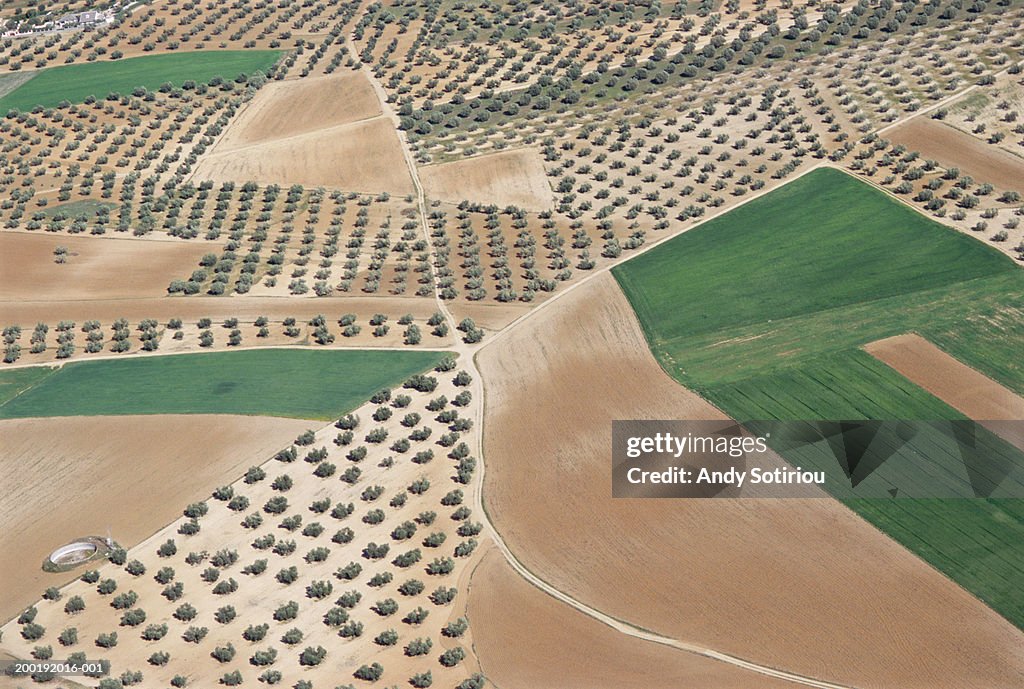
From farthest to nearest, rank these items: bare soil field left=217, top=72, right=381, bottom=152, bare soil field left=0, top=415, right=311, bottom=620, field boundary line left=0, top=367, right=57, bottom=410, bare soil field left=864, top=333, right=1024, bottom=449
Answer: bare soil field left=217, top=72, right=381, bottom=152 < field boundary line left=0, top=367, right=57, bottom=410 < bare soil field left=864, top=333, right=1024, bottom=449 < bare soil field left=0, top=415, right=311, bottom=620

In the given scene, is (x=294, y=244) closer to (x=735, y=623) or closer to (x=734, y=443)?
(x=734, y=443)

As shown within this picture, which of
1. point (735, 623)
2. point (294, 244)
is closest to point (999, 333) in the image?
point (735, 623)

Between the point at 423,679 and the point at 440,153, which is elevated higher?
the point at 423,679

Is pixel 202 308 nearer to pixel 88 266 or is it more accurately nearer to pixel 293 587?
pixel 88 266

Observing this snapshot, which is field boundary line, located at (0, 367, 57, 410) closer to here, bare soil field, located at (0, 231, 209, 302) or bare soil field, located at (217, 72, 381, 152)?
bare soil field, located at (0, 231, 209, 302)

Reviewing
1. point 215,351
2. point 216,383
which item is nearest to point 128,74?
point 215,351

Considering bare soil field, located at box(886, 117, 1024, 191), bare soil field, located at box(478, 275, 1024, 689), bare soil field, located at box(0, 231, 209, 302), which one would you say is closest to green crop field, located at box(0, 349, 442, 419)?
bare soil field, located at box(478, 275, 1024, 689)
